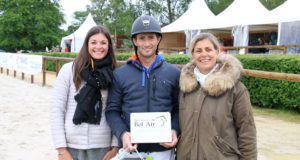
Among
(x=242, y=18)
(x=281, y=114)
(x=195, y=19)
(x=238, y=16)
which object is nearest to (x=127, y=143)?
(x=281, y=114)

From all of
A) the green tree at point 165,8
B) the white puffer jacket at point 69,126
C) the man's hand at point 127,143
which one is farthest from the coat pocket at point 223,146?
the green tree at point 165,8

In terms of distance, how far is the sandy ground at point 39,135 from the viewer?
3941 millimetres

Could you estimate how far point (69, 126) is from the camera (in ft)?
6.89

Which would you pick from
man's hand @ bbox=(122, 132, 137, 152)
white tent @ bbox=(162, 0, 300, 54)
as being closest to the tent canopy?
white tent @ bbox=(162, 0, 300, 54)

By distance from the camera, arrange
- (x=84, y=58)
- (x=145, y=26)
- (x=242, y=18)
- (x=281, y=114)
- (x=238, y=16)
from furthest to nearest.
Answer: (x=238, y=16), (x=242, y=18), (x=281, y=114), (x=84, y=58), (x=145, y=26)

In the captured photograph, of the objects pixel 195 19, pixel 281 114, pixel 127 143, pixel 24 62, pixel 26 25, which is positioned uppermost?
pixel 26 25

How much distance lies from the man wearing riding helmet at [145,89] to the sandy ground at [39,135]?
229cm

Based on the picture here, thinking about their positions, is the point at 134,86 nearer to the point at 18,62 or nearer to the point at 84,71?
the point at 84,71

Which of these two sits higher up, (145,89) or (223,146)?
(145,89)

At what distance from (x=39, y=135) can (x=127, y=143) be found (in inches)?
135

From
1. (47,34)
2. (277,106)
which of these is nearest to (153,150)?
(277,106)

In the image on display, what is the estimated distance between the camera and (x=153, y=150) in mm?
1990

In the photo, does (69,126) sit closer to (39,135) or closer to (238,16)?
(39,135)

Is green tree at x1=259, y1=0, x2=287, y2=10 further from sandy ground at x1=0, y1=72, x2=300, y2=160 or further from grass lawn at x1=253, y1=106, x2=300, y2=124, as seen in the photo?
sandy ground at x1=0, y1=72, x2=300, y2=160
